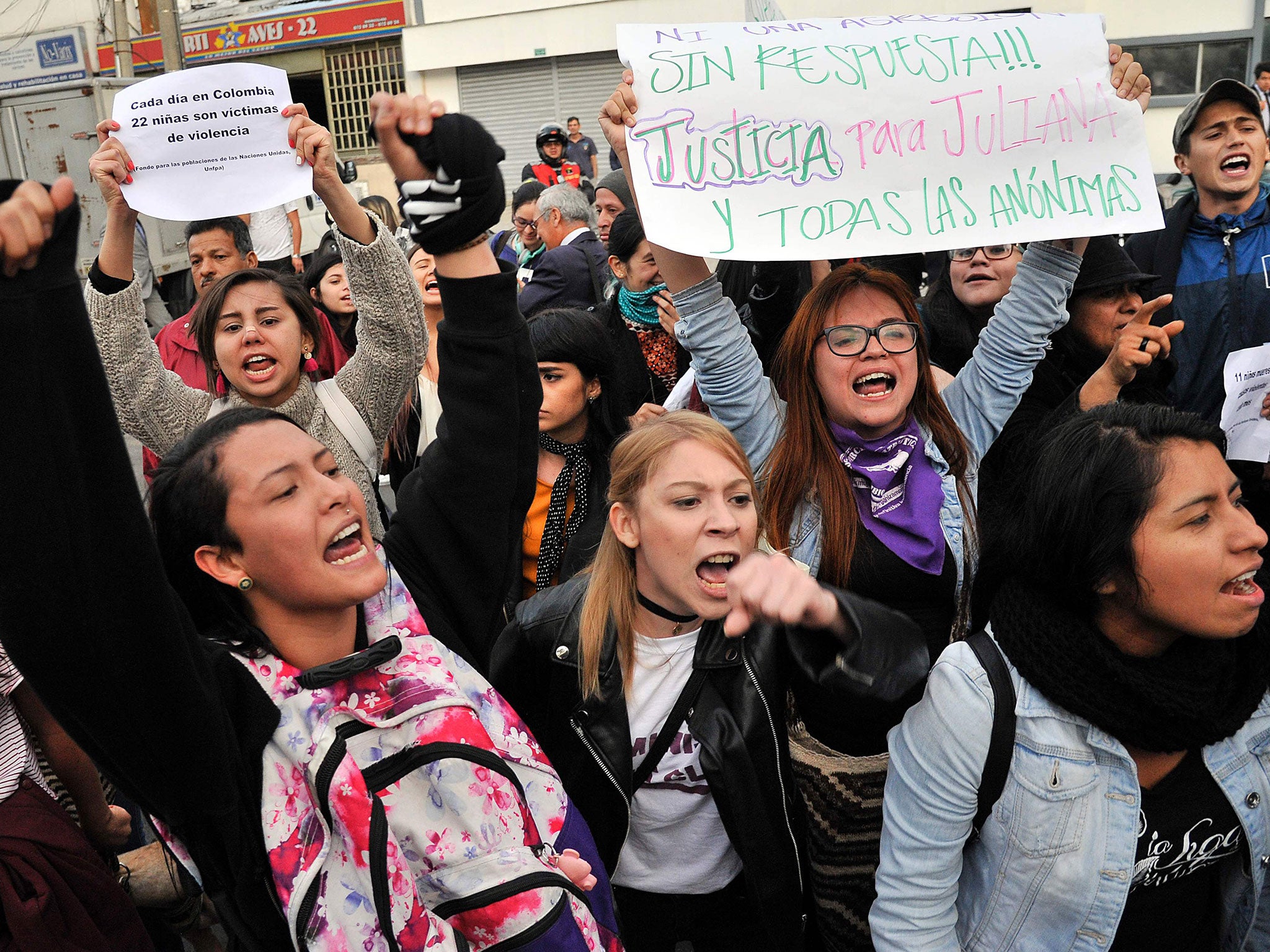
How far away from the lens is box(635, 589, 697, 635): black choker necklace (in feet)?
7.13

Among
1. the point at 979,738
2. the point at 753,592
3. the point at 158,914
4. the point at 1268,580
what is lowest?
the point at 158,914

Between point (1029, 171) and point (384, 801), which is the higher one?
point (1029, 171)

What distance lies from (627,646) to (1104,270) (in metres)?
2.01

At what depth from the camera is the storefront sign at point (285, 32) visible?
21969mm

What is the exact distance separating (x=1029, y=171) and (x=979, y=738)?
152 cm

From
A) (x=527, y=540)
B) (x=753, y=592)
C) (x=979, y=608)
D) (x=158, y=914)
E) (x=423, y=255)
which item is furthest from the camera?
(x=423, y=255)

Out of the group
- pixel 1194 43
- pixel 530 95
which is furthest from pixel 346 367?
pixel 530 95

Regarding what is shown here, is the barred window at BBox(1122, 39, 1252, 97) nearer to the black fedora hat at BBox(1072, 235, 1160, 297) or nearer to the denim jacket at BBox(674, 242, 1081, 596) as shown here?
the black fedora hat at BBox(1072, 235, 1160, 297)

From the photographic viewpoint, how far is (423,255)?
4684mm

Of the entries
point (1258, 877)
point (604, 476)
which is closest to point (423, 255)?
point (604, 476)

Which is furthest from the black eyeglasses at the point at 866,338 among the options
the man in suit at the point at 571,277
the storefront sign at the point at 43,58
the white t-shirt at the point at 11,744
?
the storefront sign at the point at 43,58

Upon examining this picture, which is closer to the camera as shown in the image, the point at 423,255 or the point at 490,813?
the point at 490,813

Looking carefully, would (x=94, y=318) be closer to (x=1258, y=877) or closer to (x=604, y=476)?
(x=604, y=476)

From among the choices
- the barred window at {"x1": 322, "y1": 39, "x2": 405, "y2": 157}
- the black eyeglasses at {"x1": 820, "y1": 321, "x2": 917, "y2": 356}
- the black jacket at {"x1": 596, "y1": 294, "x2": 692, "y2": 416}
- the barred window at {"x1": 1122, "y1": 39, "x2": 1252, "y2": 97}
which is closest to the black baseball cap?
the black jacket at {"x1": 596, "y1": 294, "x2": 692, "y2": 416}
